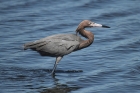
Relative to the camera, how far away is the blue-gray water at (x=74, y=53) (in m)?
11.1

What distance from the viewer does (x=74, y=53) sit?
45.4 ft

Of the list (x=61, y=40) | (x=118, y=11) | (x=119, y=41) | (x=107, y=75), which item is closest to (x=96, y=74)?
(x=107, y=75)

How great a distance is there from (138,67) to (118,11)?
6020 millimetres

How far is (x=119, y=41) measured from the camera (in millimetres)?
14766

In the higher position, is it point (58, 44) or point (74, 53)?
point (58, 44)

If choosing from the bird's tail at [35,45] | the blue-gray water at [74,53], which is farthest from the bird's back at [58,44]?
the blue-gray water at [74,53]

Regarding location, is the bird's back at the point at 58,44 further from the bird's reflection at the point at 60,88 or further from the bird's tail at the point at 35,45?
the bird's reflection at the point at 60,88

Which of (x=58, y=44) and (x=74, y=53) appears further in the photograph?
(x=74, y=53)

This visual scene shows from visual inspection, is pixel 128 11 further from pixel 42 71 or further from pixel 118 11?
pixel 42 71

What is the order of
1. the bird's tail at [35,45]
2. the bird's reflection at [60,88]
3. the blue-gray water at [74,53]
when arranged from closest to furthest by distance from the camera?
the bird's reflection at [60,88] < the blue-gray water at [74,53] < the bird's tail at [35,45]

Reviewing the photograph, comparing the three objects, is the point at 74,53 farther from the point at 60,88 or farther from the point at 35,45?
the point at 60,88

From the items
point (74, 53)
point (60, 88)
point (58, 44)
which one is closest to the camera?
point (60, 88)

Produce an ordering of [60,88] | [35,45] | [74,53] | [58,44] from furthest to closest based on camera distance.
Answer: [74,53]
[58,44]
[35,45]
[60,88]

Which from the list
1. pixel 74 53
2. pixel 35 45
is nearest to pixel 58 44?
pixel 35 45
